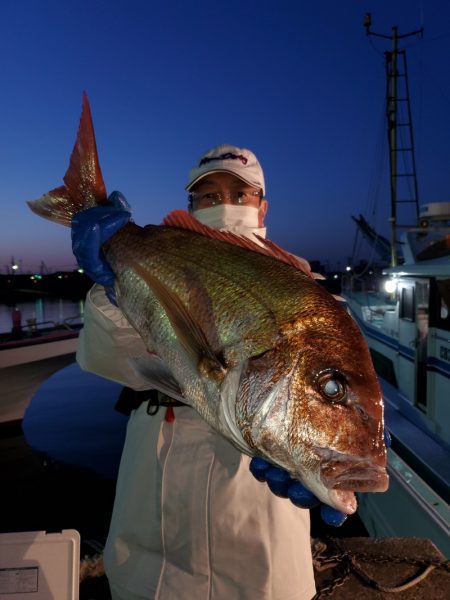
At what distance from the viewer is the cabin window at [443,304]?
642 cm

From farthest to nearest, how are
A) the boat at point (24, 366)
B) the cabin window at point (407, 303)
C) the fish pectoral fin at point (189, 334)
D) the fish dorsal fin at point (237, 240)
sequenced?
1. the boat at point (24, 366)
2. the cabin window at point (407, 303)
3. the fish dorsal fin at point (237, 240)
4. the fish pectoral fin at point (189, 334)

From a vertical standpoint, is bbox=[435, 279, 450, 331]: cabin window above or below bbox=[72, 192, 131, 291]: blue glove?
below

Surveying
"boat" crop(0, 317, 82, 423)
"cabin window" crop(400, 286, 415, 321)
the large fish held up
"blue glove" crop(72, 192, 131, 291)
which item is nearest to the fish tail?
"blue glove" crop(72, 192, 131, 291)

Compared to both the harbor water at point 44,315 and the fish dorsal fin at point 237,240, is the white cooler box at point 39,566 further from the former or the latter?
the harbor water at point 44,315

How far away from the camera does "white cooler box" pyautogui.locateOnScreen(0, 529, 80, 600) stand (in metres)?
2.27

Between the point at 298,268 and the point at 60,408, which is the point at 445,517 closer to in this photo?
the point at 298,268

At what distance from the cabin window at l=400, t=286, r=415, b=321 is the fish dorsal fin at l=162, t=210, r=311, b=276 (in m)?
6.49

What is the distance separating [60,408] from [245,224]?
9489mm

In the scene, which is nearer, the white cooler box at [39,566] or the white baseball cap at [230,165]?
the white cooler box at [39,566]

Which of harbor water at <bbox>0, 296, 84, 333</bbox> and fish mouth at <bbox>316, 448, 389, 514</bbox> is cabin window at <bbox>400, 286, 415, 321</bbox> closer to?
fish mouth at <bbox>316, 448, 389, 514</bbox>

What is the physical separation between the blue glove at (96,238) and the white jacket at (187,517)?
14 cm

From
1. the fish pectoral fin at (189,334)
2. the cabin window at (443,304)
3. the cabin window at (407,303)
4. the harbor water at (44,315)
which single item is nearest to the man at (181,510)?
the fish pectoral fin at (189,334)

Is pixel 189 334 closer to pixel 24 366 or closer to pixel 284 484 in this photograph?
pixel 284 484

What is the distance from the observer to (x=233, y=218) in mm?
2359
